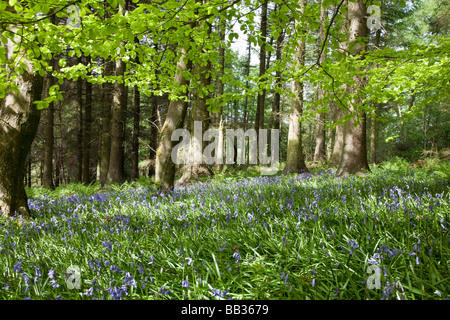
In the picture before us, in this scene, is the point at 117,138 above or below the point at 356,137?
above

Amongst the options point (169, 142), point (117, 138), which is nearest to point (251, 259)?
point (169, 142)

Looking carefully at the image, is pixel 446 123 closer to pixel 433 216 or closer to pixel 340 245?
pixel 433 216

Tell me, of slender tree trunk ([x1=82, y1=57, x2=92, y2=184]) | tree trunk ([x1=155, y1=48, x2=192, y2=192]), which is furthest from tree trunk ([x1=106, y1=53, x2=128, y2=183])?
tree trunk ([x1=155, y1=48, x2=192, y2=192])

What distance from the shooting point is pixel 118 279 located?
7.18 ft

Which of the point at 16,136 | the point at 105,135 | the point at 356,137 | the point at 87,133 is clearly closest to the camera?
the point at 16,136

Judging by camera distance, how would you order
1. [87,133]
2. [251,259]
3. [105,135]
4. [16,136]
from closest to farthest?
1. [251,259]
2. [16,136]
3. [105,135]
4. [87,133]

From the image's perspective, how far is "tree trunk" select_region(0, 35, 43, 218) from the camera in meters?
4.70

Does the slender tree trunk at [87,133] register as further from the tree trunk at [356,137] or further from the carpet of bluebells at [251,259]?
the tree trunk at [356,137]

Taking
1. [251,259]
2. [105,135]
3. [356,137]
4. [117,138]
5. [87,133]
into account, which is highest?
[87,133]

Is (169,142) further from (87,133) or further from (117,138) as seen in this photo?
(87,133)

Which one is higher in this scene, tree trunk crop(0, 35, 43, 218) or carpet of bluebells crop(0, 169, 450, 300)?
tree trunk crop(0, 35, 43, 218)

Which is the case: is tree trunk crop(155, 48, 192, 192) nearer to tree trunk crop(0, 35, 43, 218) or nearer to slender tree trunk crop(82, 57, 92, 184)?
tree trunk crop(0, 35, 43, 218)

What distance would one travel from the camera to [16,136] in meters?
4.78

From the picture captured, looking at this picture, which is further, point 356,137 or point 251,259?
point 356,137
